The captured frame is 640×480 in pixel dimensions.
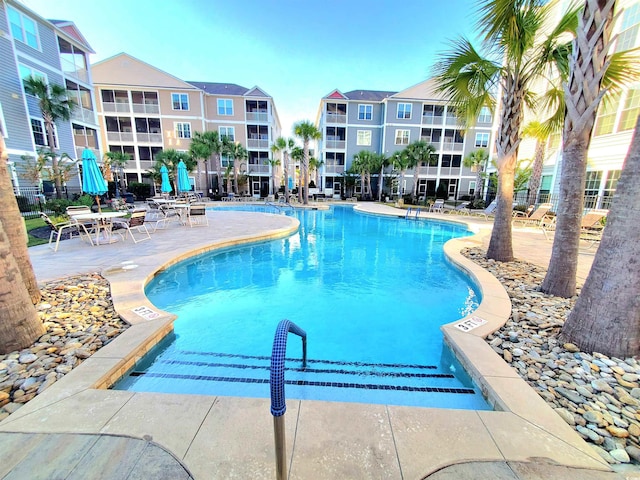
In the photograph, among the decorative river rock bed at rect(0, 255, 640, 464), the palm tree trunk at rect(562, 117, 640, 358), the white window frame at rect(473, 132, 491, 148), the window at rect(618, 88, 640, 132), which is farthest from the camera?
the white window frame at rect(473, 132, 491, 148)

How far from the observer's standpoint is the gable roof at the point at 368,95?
29938 millimetres

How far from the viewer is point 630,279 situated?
9.58 feet

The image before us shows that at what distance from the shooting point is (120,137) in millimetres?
27250

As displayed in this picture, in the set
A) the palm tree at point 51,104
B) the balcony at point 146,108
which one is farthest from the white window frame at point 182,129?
the palm tree at point 51,104

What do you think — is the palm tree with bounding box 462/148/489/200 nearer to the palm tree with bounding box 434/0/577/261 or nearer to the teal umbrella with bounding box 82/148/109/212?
the palm tree with bounding box 434/0/577/261

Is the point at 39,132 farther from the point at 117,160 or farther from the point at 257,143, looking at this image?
the point at 257,143

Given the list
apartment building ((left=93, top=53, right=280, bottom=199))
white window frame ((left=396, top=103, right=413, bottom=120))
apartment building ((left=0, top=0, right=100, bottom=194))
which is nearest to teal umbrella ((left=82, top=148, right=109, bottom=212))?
apartment building ((left=0, top=0, right=100, bottom=194))

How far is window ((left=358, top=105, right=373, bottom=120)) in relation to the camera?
29875mm

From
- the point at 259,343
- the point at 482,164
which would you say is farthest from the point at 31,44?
the point at 482,164

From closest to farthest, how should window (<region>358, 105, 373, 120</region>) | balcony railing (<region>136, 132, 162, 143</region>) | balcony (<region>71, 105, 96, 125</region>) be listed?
balcony (<region>71, 105, 96, 125</region>) → balcony railing (<region>136, 132, 162, 143</region>) → window (<region>358, 105, 373, 120</region>)

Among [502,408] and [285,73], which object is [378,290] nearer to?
[502,408]

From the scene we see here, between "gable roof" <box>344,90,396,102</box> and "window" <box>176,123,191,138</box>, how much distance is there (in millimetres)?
17056

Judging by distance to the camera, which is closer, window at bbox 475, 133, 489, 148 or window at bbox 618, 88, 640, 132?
window at bbox 618, 88, 640, 132

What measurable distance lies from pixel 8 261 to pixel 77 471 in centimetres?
260
